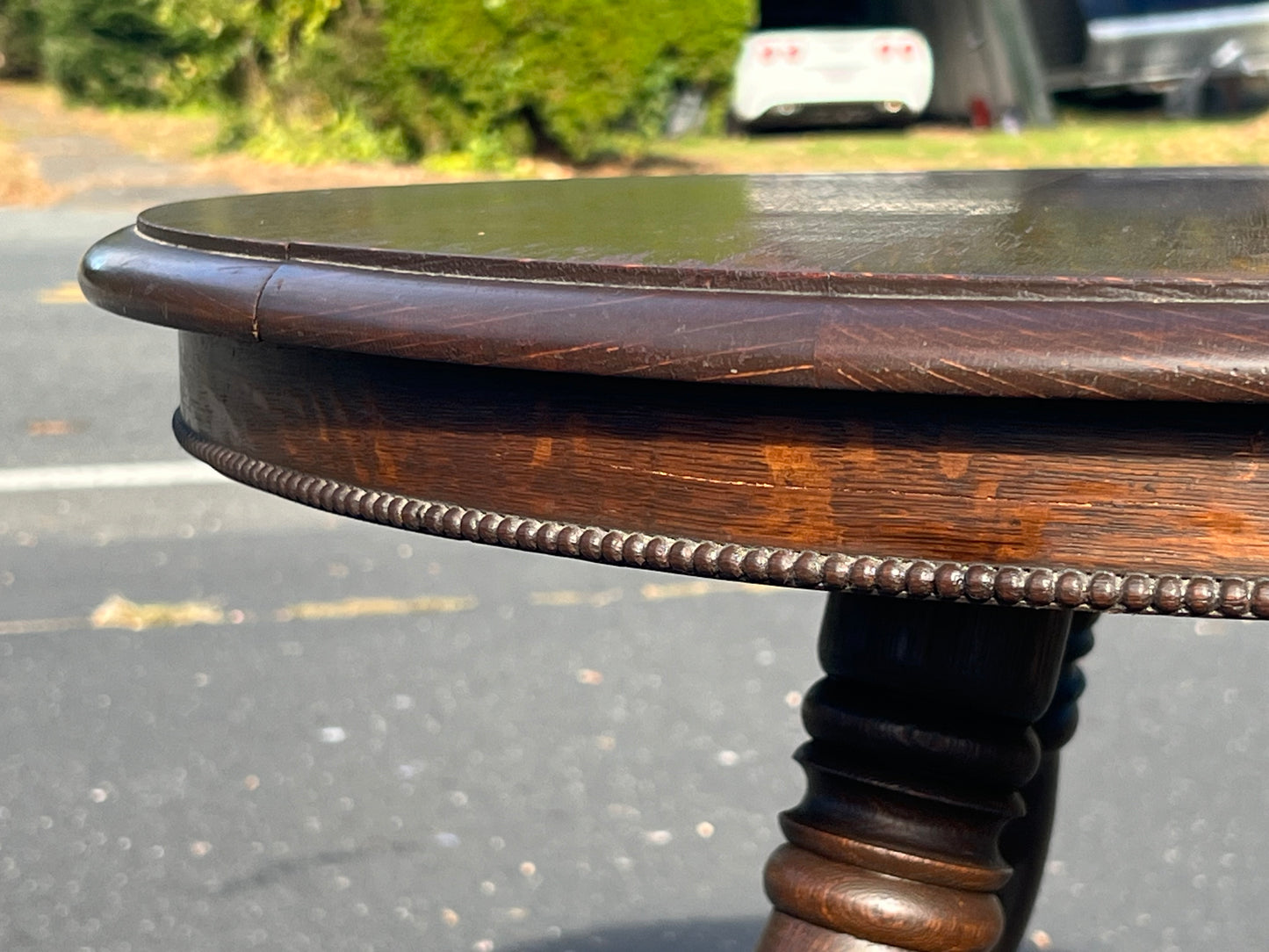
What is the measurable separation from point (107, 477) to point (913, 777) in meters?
3.80

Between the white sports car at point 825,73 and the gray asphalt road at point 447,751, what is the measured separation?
9.58m

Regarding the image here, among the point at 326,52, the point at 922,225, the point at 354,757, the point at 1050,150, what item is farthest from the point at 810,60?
the point at 922,225

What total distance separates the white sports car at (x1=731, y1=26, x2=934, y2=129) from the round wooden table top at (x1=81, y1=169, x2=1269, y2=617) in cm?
1234

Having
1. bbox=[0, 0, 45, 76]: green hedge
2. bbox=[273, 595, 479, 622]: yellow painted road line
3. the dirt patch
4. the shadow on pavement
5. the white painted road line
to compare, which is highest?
the shadow on pavement

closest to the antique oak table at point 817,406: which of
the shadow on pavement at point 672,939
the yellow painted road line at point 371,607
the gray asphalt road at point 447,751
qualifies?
the shadow on pavement at point 672,939

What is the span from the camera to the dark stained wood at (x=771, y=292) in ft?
2.70

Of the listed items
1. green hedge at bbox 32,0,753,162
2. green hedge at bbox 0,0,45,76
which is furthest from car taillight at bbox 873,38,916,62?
green hedge at bbox 0,0,45,76

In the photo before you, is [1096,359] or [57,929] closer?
[1096,359]

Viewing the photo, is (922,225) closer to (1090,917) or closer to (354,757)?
(1090,917)

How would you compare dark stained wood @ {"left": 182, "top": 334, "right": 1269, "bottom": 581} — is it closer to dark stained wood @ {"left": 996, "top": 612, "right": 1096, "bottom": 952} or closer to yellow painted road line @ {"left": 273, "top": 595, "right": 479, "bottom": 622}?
dark stained wood @ {"left": 996, "top": 612, "right": 1096, "bottom": 952}

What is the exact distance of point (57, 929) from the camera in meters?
2.49

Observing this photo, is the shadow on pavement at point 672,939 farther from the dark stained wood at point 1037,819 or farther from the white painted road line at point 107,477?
the white painted road line at point 107,477

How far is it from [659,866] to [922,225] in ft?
5.72

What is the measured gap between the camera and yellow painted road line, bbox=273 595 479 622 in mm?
3732
